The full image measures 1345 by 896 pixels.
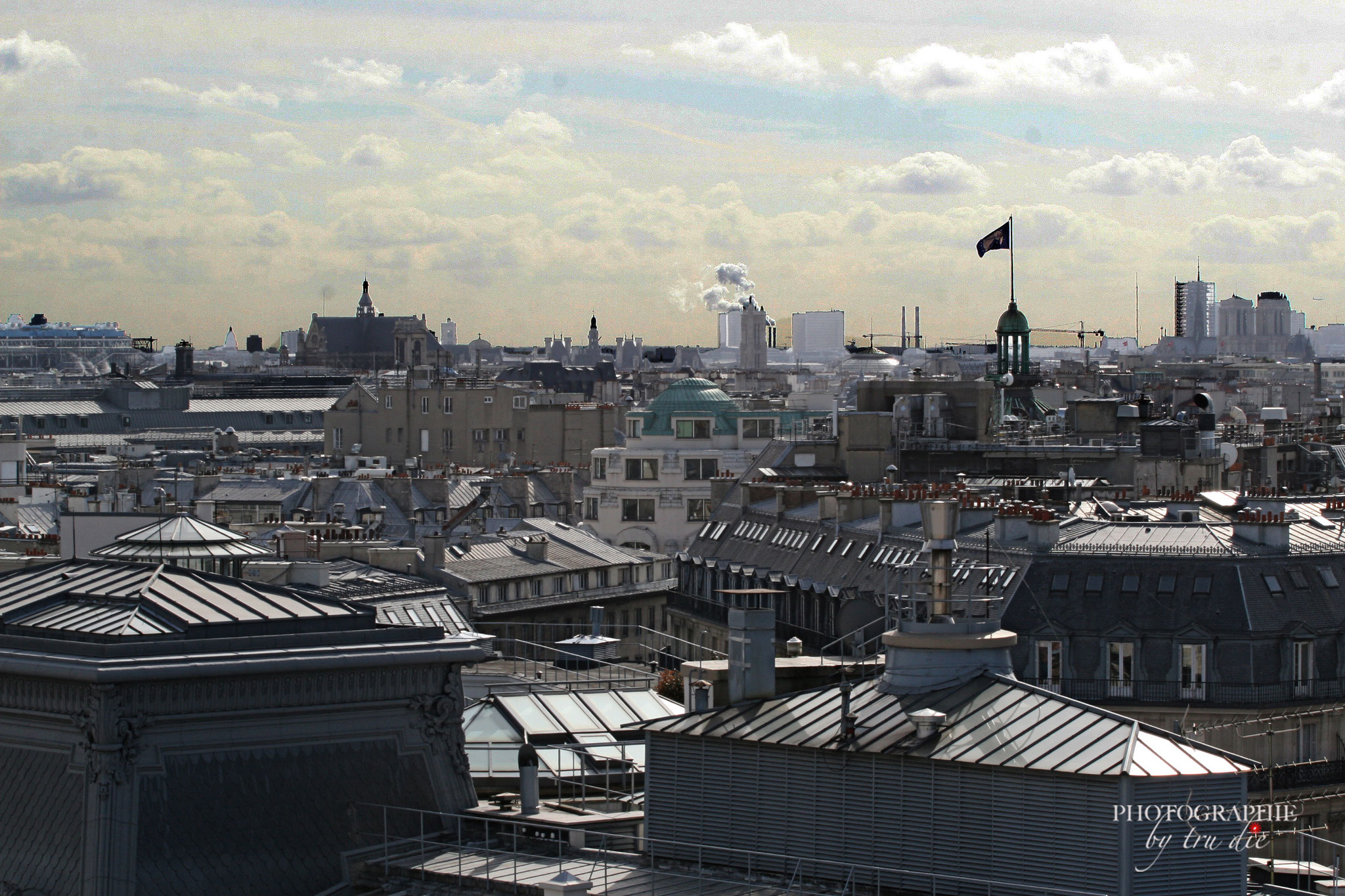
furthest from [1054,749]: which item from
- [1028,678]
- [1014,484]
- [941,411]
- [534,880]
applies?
[941,411]

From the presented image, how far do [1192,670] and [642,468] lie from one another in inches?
1902

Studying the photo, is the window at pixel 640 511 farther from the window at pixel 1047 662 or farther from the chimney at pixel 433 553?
the window at pixel 1047 662

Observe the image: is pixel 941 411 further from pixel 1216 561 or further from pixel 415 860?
pixel 415 860

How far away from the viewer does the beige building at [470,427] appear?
4988 inches

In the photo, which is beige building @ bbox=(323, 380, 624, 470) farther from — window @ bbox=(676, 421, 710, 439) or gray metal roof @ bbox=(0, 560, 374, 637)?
gray metal roof @ bbox=(0, 560, 374, 637)

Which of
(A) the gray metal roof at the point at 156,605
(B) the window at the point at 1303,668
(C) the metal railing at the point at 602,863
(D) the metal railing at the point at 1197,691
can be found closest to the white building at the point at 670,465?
(D) the metal railing at the point at 1197,691

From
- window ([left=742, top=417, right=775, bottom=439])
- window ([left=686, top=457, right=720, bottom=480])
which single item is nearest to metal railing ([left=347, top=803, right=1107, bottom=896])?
window ([left=686, top=457, right=720, bottom=480])

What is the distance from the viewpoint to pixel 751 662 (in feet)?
81.4

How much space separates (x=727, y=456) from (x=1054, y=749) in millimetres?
71608

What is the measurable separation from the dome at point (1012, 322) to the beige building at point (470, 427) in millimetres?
24710

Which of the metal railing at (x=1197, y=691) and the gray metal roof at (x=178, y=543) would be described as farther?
the metal railing at (x=1197, y=691)

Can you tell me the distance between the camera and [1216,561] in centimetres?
4562

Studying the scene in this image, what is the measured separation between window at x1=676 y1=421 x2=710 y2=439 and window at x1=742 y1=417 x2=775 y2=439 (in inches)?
78.9

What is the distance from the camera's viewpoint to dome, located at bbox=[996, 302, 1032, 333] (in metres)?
109
